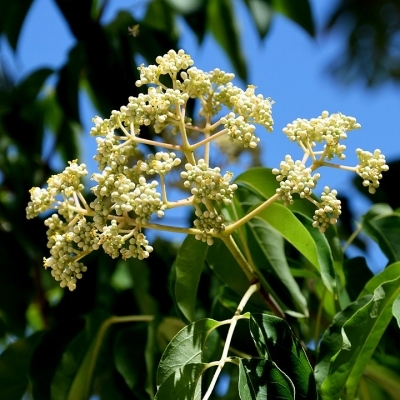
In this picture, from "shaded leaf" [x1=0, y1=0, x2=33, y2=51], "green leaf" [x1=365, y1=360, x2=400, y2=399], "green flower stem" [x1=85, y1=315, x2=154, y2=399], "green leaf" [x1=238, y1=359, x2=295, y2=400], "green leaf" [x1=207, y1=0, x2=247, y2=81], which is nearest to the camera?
"green leaf" [x1=238, y1=359, x2=295, y2=400]

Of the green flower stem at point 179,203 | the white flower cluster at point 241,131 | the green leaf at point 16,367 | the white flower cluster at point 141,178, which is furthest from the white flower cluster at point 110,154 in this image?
the green leaf at point 16,367

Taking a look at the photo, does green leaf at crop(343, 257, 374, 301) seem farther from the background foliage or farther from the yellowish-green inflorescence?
the yellowish-green inflorescence

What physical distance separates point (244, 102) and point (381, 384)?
0.80 meters

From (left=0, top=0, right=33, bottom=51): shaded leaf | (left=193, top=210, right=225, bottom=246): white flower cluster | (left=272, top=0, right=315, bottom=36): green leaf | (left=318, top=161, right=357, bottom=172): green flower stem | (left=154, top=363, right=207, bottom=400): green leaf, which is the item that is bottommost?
(left=154, top=363, right=207, bottom=400): green leaf

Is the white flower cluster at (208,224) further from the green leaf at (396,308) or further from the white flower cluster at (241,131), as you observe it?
the green leaf at (396,308)

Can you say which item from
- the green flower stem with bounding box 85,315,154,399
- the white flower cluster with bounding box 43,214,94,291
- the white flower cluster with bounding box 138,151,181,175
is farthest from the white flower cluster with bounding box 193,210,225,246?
the green flower stem with bounding box 85,315,154,399

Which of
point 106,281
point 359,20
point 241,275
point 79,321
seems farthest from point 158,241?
point 359,20

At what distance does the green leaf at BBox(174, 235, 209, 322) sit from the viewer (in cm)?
171

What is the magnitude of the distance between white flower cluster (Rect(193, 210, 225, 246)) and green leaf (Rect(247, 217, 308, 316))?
40cm

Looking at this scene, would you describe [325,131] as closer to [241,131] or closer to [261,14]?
[241,131]

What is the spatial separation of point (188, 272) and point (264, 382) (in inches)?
16.2

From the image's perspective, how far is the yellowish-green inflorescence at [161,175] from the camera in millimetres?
1484

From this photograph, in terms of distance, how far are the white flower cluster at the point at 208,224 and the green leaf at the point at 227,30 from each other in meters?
1.84

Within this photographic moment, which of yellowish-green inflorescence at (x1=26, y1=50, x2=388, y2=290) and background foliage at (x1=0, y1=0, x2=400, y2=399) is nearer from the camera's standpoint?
yellowish-green inflorescence at (x1=26, y1=50, x2=388, y2=290)
